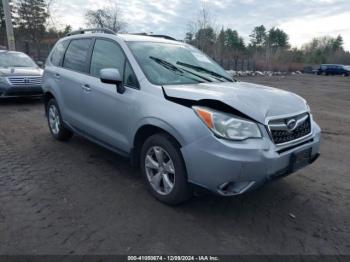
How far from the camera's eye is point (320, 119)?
28.5 feet

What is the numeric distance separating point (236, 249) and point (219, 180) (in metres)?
0.61

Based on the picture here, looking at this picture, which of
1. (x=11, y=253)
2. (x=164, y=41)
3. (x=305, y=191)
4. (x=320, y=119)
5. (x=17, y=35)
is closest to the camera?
(x=11, y=253)

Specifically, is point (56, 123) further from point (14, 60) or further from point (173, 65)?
point (14, 60)

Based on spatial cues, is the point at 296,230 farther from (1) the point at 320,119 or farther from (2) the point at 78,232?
(1) the point at 320,119

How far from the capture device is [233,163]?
2717mm

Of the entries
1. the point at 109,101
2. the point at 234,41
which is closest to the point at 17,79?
the point at 109,101

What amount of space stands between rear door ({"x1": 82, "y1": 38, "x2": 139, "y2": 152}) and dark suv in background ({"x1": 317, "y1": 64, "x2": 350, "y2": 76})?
162ft

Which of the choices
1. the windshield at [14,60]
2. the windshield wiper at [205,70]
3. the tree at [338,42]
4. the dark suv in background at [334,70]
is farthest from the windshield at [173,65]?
the tree at [338,42]

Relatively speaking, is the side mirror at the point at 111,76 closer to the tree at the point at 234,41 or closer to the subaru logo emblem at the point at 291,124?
the subaru logo emblem at the point at 291,124

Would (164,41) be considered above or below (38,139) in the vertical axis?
above

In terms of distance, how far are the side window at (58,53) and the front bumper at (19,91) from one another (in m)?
4.29

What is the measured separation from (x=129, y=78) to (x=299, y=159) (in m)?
2.14

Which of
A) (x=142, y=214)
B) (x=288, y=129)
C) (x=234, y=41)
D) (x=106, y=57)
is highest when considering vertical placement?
(x=234, y=41)

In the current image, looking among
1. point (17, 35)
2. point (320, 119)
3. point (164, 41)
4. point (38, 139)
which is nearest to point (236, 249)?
point (164, 41)
